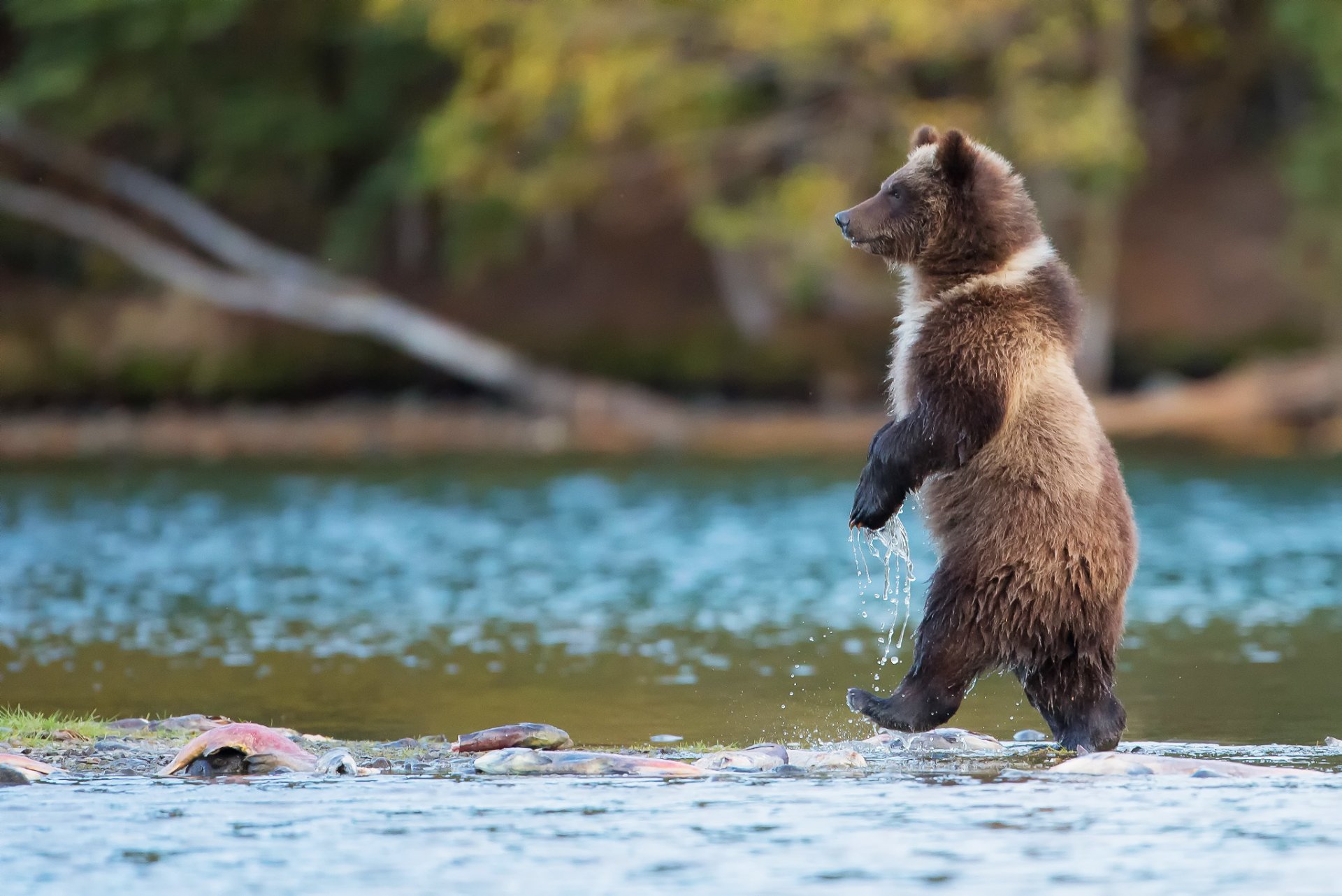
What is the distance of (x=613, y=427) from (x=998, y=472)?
23844 millimetres

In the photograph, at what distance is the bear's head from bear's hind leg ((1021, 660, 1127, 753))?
1583 millimetres

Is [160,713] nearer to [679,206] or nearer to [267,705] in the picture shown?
[267,705]

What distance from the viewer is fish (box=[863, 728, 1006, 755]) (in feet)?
25.9

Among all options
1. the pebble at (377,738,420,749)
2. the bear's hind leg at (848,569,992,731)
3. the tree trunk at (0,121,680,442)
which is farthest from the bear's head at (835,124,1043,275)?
the tree trunk at (0,121,680,442)

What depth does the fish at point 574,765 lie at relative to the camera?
7.22 meters

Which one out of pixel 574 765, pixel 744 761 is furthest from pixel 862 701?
pixel 574 765

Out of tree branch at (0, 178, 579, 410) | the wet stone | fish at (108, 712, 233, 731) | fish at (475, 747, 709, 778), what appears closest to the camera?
the wet stone

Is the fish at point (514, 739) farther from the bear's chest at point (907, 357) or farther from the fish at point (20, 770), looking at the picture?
the bear's chest at point (907, 357)

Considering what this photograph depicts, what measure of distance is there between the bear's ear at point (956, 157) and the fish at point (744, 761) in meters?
2.34

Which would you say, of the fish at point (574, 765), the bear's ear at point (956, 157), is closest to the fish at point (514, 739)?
the fish at point (574, 765)

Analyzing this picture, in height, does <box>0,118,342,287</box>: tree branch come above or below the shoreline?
above

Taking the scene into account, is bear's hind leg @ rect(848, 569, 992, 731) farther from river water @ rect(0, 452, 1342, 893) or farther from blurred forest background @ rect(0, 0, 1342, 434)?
blurred forest background @ rect(0, 0, 1342, 434)

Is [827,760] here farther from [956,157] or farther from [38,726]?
[38,726]

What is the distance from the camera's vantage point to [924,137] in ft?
27.5
